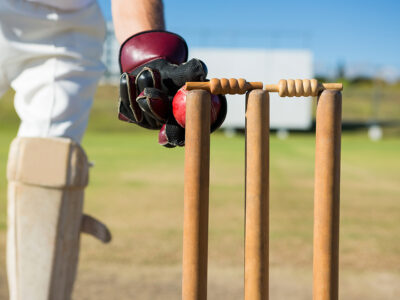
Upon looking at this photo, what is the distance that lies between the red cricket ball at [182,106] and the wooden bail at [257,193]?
93mm

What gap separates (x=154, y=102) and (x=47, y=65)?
468 millimetres

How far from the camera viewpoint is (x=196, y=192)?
36.4 inches

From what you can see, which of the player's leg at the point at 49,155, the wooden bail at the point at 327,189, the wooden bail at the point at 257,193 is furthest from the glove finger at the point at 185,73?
the player's leg at the point at 49,155

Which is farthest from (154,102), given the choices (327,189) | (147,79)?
(327,189)

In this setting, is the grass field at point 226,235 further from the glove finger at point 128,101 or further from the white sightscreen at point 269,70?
the white sightscreen at point 269,70

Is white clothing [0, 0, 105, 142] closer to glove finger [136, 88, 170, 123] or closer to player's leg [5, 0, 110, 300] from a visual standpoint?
player's leg [5, 0, 110, 300]

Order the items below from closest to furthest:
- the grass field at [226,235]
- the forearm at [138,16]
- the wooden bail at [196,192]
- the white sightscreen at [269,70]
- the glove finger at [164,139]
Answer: the wooden bail at [196,192]
the glove finger at [164,139]
the forearm at [138,16]
the grass field at [226,235]
the white sightscreen at [269,70]

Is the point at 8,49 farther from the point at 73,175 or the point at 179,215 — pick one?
the point at 179,215

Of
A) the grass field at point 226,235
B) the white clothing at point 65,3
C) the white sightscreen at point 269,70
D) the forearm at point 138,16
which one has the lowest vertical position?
the grass field at point 226,235

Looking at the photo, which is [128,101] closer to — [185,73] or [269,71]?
[185,73]

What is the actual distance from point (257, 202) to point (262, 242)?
3.0 inches

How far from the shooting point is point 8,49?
1288 mm

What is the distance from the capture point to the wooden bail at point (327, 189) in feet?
3.07

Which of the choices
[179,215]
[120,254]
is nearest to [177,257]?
[120,254]
